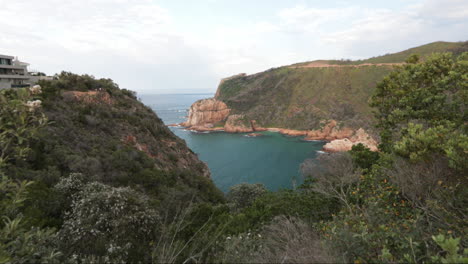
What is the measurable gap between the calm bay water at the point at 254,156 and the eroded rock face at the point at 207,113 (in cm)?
1216

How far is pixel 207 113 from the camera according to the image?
84.1 metres

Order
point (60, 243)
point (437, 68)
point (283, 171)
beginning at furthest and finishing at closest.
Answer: point (283, 171)
point (437, 68)
point (60, 243)

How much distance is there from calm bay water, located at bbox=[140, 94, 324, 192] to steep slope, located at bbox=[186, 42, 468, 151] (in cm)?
636

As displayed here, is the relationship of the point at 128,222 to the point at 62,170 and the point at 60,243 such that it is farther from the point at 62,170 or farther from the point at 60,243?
the point at 62,170

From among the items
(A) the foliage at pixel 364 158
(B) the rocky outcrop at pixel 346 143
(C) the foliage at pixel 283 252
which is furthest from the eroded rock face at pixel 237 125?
(C) the foliage at pixel 283 252

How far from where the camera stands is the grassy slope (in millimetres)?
65688

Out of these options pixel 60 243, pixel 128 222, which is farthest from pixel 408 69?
pixel 60 243

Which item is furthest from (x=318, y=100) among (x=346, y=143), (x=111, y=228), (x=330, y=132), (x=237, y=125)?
(x=111, y=228)

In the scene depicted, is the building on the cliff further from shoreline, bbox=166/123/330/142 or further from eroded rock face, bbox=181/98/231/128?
eroded rock face, bbox=181/98/231/128

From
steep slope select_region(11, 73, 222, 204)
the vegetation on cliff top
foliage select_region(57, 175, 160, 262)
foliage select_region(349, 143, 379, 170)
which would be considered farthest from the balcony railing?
foliage select_region(349, 143, 379, 170)

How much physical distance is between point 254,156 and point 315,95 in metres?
39.8

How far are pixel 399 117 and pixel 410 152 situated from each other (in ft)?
11.7

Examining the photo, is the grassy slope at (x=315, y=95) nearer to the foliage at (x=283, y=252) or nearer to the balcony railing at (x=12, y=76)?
the foliage at (x=283, y=252)

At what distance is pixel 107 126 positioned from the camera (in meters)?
20.0
